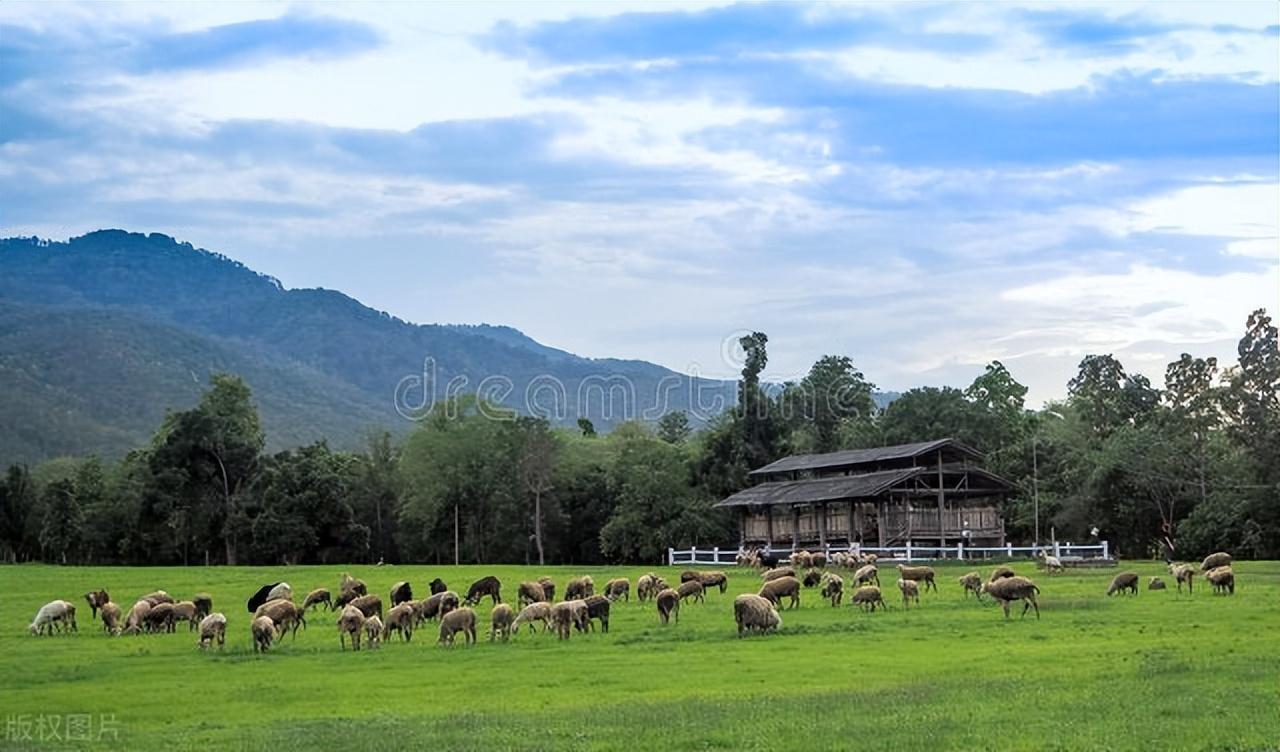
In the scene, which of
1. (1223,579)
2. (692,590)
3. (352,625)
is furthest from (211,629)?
(1223,579)

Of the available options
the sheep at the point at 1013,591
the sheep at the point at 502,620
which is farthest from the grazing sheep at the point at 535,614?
the sheep at the point at 1013,591

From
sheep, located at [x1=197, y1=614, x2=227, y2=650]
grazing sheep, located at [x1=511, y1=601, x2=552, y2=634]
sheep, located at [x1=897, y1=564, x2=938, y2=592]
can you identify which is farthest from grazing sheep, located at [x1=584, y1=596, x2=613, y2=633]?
sheep, located at [x1=897, y1=564, x2=938, y2=592]

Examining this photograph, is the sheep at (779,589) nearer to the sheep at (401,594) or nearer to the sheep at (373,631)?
the sheep at (373,631)

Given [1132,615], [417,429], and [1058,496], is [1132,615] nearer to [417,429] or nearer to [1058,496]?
[1058,496]

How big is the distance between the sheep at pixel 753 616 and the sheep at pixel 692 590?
27.1 ft

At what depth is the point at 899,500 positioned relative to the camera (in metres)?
72.8

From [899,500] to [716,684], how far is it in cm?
5058

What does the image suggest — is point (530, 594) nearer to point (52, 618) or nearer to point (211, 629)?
point (211, 629)

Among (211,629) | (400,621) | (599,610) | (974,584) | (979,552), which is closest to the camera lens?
(211,629)

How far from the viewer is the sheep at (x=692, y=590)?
40906 millimetres

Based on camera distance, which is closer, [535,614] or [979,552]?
[535,614]

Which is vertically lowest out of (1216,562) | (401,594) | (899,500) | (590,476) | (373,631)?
(373,631)

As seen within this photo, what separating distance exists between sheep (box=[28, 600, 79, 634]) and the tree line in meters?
54.3

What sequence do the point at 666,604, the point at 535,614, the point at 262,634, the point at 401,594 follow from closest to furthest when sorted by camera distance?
the point at 262,634
the point at 535,614
the point at 666,604
the point at 401,594
